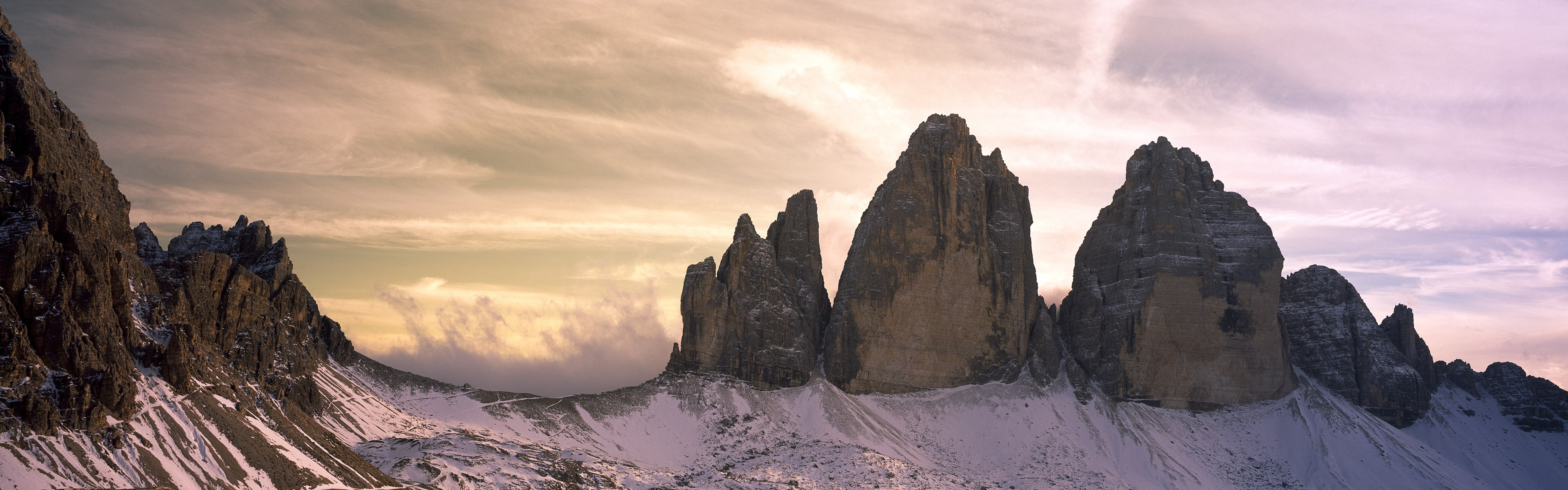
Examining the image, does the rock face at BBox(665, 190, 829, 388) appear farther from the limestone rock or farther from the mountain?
the limestone rock

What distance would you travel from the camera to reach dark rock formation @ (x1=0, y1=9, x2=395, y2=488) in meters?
85.9

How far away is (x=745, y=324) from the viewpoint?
620ft

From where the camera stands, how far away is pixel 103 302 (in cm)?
9400

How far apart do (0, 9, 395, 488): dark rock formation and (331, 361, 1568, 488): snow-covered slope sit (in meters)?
17.2

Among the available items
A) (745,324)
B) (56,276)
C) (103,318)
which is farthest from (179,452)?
(745,324)

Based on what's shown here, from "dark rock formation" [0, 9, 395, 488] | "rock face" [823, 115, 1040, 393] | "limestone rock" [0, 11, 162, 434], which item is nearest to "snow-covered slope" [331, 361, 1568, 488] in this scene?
"rock face" [823, 115, 1040, 393]

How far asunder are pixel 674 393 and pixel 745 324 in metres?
17.8

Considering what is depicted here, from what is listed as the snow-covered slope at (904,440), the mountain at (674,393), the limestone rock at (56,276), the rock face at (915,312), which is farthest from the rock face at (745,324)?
the limestone rock at (56,276)

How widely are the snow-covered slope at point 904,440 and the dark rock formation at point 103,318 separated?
56.5 ft

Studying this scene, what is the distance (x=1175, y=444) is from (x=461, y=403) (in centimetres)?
10809

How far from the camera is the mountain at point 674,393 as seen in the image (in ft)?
294

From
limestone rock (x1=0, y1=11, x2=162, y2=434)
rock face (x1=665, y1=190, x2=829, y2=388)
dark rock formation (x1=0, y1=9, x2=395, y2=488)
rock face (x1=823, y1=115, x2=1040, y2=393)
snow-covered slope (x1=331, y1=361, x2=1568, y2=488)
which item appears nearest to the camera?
limestone rock (x1=0, y1=11, x2=162, y2=434)

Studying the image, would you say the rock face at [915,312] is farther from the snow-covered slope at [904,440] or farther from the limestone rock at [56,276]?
the limestone rock at [56,276]

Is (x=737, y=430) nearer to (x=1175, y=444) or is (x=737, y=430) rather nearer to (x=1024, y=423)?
(x=1024, y=423)
